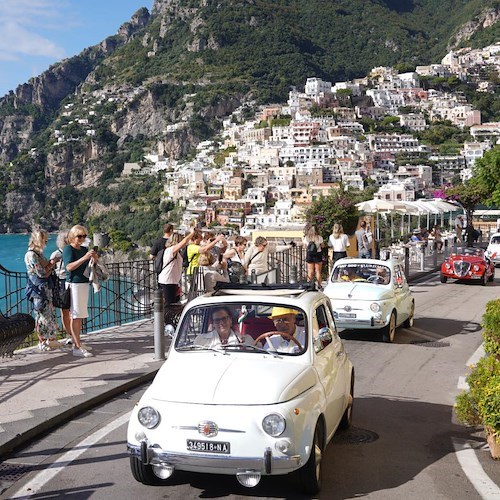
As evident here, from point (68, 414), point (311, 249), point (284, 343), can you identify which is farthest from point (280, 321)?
point (311, 249)

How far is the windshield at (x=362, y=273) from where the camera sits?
13766mm

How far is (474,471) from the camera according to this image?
6227mm

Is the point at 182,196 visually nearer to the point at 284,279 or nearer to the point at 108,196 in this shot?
the point at 108,196

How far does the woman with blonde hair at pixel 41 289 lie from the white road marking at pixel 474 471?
6.25 meters

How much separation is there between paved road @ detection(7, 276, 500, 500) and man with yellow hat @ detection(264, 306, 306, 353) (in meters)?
1.07

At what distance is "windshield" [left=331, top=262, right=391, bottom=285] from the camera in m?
13.8

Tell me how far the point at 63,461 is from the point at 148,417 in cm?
133

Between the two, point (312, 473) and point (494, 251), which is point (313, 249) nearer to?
point (312, 473)

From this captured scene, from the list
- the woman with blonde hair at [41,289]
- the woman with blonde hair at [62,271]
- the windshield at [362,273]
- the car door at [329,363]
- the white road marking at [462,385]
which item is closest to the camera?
the car door at [329,363]

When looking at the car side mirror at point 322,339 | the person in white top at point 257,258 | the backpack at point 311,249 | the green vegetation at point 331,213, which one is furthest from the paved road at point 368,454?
the green vegetation at point 331,213

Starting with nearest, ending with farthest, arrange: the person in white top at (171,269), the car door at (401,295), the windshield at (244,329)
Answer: the windshield at (244,329)
the person in white top at (171,269)
the car door at (401,295)

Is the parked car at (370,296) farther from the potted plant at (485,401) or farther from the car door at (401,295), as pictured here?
the potted plant at (485,401)

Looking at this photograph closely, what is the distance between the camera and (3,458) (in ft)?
→ 21.4

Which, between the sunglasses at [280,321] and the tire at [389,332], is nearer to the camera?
the sunglasses at [280,321]
